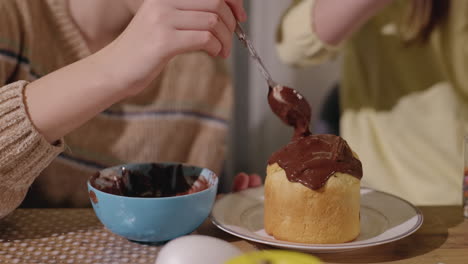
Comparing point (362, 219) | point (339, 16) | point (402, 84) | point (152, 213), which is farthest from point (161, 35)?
point (402, 84)

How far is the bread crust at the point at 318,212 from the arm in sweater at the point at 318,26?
569 mm

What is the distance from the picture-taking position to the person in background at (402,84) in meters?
1.32

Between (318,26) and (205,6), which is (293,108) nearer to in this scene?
(205,6)

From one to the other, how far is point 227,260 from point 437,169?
896 mm

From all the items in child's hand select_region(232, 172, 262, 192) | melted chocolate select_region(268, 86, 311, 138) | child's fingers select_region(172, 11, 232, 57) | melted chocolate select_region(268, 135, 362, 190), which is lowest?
child's hand select_region(232, 172, 262, 192)

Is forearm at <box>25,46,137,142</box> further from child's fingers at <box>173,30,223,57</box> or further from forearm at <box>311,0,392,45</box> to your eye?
forearm at <box>311,0,392,45</box>

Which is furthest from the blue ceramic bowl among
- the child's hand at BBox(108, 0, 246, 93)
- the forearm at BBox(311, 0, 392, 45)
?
the forearm at BBox(311, 0, 392, 45)

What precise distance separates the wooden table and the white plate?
2cm

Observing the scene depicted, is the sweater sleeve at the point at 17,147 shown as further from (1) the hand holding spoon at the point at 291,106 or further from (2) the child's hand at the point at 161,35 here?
(1) the hand holding spoon at the point at 291,106

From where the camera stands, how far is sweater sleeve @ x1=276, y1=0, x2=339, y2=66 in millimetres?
1317

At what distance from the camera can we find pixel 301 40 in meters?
1.34

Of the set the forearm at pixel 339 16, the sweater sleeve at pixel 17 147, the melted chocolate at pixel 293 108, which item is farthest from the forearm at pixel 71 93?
the forearm at pixel 339 16

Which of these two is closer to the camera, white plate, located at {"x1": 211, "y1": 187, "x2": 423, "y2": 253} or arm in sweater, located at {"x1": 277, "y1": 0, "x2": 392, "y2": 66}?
white plate, located at {"x1": 211, "y1": 187, "x2": 423, "y2": 253}

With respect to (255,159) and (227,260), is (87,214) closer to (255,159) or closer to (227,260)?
(227,260)
